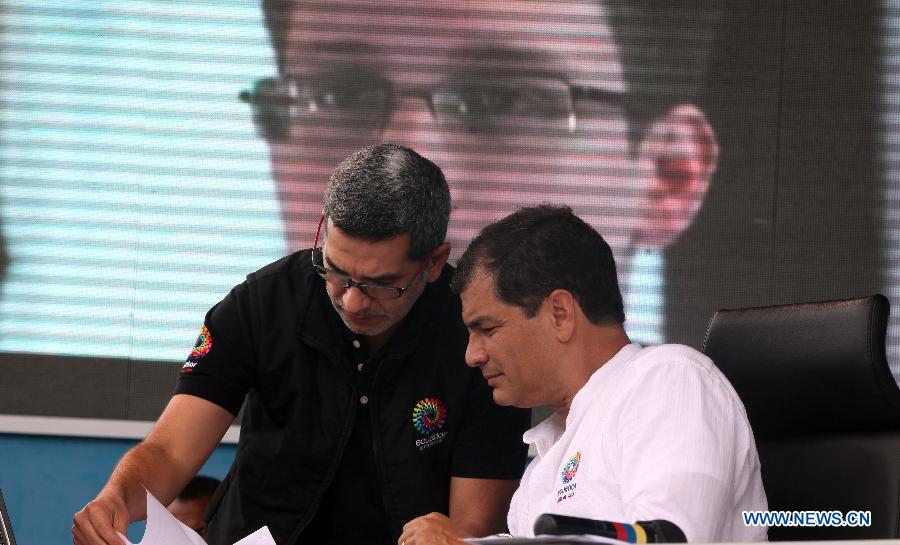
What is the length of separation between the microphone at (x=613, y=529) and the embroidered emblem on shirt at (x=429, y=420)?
2.89ft

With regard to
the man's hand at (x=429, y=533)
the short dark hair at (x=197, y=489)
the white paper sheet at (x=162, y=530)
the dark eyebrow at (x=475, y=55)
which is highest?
the dark eyebrow at (x=475, y=55)

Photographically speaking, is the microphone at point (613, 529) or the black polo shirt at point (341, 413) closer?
the microphone at point (613, 529)

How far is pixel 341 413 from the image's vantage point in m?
1.97

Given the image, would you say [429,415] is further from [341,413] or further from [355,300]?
[355,300]

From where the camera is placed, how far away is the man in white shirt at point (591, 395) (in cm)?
119

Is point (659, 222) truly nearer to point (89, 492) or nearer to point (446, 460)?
point (446, 460)

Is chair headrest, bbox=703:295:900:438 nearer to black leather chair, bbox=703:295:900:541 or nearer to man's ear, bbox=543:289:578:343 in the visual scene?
black leather chair, bbox=703:295:900:541

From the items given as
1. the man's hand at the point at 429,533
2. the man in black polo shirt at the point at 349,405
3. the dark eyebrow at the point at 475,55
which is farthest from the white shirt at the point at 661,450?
the dark eyebrow at the point at 475,55

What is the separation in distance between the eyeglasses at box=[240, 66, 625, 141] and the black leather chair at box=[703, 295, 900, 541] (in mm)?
1649

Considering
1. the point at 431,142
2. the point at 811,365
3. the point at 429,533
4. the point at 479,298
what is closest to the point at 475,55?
the point at 431,142

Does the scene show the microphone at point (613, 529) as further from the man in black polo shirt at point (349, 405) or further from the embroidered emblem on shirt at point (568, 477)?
the man in black polo shirt at point (349, 405)

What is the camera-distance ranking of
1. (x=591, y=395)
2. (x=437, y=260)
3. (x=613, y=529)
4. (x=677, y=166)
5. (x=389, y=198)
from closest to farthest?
(x=613, y=529) → (x=591, y=395) → (x=389, y=198) → (x=437, y=260) → (x=677, y=166)

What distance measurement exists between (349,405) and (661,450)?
0.87 m

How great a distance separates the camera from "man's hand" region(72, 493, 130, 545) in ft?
5.38
